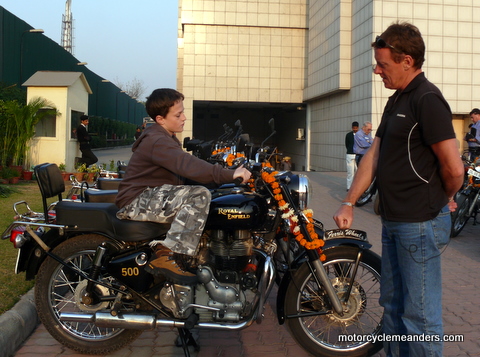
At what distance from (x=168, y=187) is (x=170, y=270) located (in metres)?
0.57

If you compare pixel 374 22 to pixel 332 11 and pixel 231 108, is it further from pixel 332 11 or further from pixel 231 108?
pixel 231 108

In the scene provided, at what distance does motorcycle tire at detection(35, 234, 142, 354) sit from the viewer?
13.2ft

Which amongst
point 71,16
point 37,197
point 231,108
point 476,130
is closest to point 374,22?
point 476,130

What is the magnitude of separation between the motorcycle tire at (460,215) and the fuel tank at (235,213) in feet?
19.2

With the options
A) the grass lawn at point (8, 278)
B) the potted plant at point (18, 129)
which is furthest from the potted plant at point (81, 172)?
the grass lawn at point (8, 278)

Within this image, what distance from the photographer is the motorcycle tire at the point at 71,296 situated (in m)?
4.02

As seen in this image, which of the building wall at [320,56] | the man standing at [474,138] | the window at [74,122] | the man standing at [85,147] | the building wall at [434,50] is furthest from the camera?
the building wall at [320,56]

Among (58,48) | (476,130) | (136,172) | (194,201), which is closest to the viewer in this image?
(194,201)

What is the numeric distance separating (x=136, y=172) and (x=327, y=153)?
2464 cm

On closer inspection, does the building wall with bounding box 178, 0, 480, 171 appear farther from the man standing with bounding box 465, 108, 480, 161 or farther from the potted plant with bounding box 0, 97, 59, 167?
the potted plant with bounding box 0, 97, 59, 167

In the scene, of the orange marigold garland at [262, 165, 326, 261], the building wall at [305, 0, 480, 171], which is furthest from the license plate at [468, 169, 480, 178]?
the building wall at [305, 0, 480, 171]

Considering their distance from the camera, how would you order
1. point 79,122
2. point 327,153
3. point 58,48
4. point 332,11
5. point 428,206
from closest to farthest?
point 428,206 < point 79,122 < point 332,11 < point 327,153 < point 58,48

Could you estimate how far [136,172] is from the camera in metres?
3.93

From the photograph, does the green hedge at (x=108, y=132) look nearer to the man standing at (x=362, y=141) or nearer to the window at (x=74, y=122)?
the window at (x=74, y=122)
